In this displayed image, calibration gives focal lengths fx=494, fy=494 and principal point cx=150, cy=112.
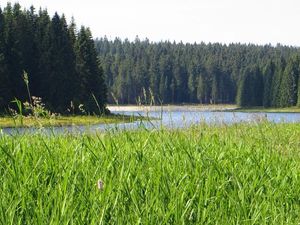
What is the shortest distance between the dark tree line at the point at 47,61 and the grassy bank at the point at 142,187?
2010 inches

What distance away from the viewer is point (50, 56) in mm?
62219

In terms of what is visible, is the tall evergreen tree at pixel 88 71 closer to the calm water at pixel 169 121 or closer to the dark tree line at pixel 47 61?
the dark tree line at pixel 47 61

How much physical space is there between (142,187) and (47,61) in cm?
5889

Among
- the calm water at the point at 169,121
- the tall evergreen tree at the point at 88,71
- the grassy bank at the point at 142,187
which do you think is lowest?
the grassy bank at the point at 142,187

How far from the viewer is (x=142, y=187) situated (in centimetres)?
423

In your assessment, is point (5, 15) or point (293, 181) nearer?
point (293, 181)

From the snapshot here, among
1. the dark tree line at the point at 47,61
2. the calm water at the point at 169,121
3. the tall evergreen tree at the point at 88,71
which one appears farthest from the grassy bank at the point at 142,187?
the tall evergreen tree at the point at 88,71

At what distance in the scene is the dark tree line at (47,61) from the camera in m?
57.0

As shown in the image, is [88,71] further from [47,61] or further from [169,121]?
[169,121]

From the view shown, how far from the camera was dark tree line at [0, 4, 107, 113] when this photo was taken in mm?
57031

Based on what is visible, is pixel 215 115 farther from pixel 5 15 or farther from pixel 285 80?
pixel 285 80

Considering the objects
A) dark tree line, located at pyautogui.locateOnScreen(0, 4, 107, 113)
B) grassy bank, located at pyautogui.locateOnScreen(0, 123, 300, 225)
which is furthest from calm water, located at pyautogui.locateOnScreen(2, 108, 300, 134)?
dark tree line, located at pyautogui.locateOnScreen(0, 4, 107, 113)

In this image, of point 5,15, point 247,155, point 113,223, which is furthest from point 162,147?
point 5,15

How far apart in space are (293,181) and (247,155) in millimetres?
899
